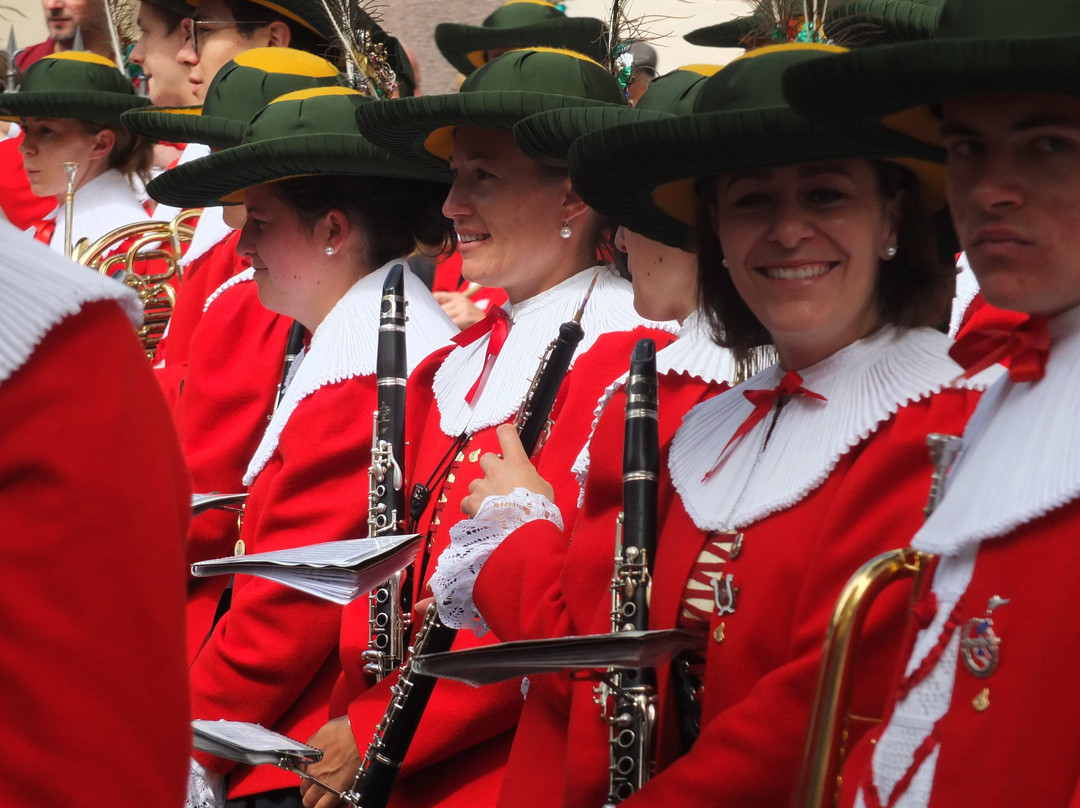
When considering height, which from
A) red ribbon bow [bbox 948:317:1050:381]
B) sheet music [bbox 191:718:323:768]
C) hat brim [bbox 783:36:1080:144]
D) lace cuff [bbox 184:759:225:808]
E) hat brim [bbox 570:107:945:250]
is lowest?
lace cuff [bbox 184:759:225:808]

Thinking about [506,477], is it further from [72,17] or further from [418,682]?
[72,17]

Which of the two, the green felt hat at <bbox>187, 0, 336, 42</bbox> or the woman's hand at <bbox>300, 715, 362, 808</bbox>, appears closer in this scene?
the woman's hand at <bbox>300, 715, 362, 808</bbox>

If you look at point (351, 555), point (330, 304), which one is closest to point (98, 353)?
point (351, 555)

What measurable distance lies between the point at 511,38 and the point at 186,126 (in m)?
1.91

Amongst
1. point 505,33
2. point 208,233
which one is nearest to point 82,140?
point 208,233

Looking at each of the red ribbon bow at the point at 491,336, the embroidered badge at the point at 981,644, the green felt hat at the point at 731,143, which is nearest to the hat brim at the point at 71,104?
the red ribbon bow at the point at 491,336

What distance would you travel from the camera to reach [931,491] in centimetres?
217

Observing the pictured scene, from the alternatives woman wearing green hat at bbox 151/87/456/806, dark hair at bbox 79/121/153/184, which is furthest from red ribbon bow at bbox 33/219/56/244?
woman wearing green hat at bbox 151/87/456/806

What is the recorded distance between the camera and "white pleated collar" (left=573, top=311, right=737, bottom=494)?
10.2ft

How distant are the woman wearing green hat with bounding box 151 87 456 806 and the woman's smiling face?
169 centimetres

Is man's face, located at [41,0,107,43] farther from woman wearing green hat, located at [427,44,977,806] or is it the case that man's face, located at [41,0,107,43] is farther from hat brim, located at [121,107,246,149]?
woman wearing green hat, located at [427,44,977,806]

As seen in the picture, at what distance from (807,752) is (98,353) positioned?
111 centimetres

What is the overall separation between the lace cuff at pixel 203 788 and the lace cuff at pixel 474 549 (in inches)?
41.8

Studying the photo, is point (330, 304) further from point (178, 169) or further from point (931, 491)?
point (931, 491)
